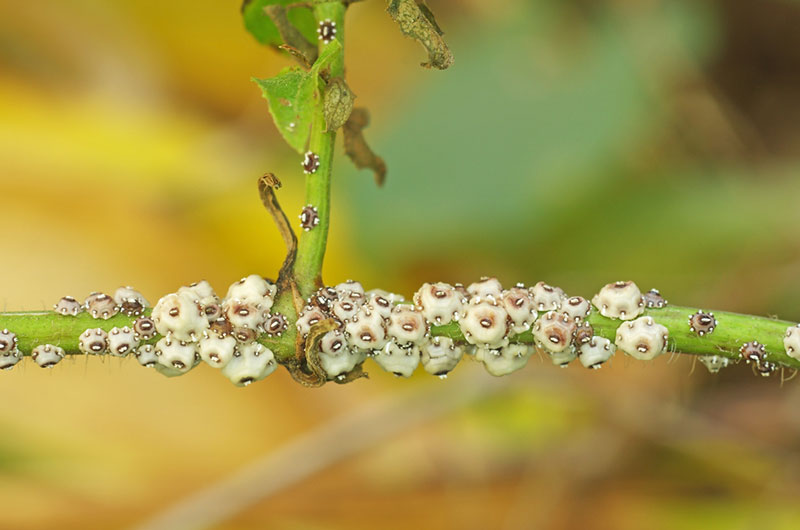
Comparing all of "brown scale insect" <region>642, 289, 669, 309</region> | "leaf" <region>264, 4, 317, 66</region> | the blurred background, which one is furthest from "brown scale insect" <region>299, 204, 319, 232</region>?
the blurred background

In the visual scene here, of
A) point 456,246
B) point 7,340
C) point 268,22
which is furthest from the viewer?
point 456,246

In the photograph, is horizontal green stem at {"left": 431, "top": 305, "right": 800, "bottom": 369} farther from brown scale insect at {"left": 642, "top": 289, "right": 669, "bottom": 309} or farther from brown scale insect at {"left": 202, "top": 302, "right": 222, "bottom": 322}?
brown scale insect at {"left": 202, "top": 302, "right": 222, "bottom": 322}

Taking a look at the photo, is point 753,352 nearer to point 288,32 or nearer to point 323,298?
point 323,298

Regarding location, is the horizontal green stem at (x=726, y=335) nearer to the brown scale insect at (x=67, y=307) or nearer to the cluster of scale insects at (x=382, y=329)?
the cluster of scale insects at (x=382, y=329)

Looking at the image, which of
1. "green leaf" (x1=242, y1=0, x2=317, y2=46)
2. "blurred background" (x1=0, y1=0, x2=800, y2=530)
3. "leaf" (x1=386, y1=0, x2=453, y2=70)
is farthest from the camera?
"blurred background" (x1=0, y1=0, x2=800, y2=530)

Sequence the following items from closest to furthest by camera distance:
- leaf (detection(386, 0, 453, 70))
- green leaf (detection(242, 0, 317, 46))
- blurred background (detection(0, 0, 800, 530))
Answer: leaf (detection(386, 0, 453, 70)), green leaf (detection(242, 0, 317, 46)), blurred background (detection(0, 0, 800, 530))

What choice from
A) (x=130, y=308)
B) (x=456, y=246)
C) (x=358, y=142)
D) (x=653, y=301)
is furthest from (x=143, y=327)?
(x=456, y=246)
